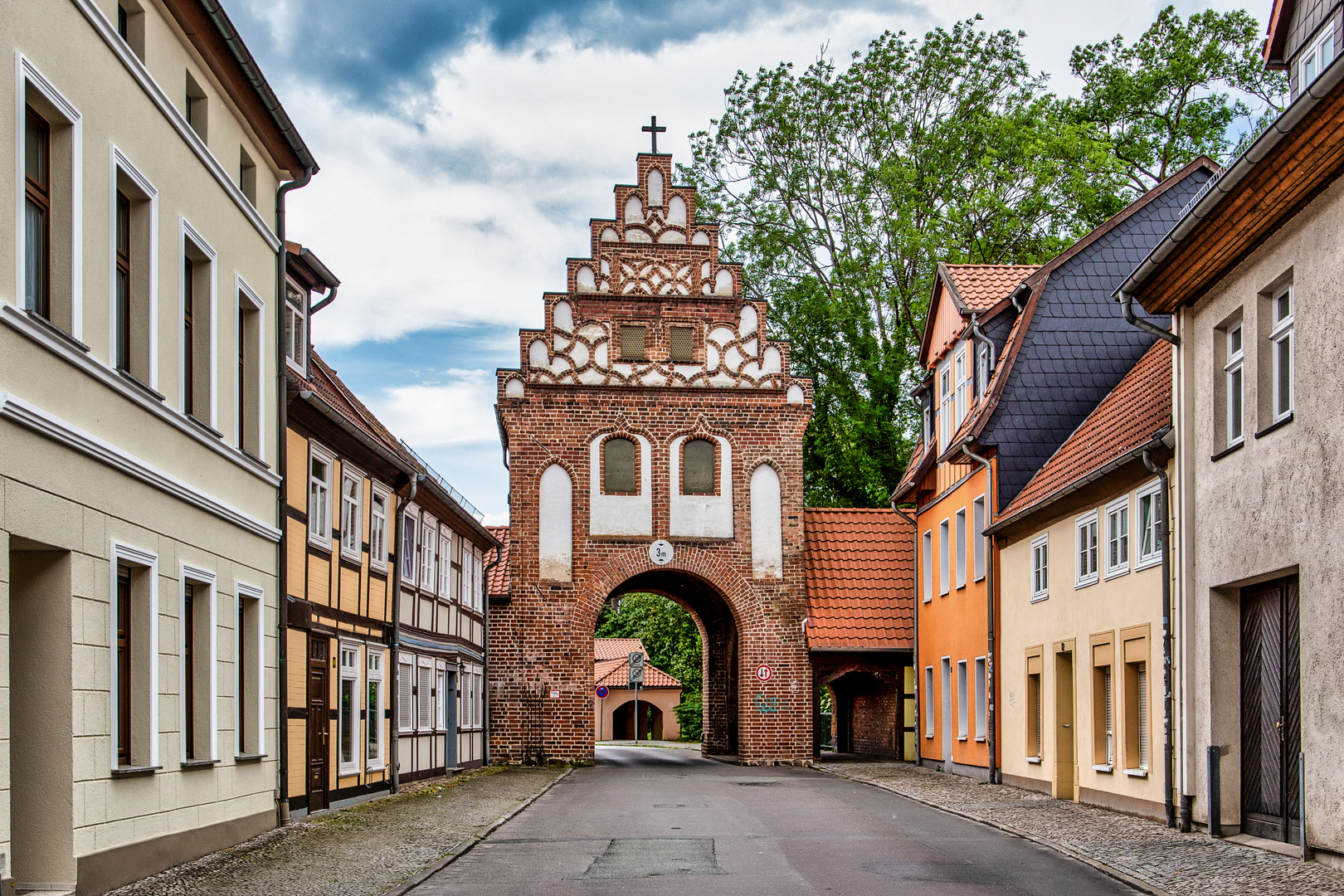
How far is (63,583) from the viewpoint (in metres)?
10.2

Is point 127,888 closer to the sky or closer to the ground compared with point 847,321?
closer to the ground

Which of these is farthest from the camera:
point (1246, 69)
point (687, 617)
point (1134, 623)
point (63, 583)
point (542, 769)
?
point (687, 617)

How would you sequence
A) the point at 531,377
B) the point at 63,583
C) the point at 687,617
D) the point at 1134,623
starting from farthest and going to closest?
the point at 687,617
the point at 531,377
the point at 1134,623
the point at 63,583

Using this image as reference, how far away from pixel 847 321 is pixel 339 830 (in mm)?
24995

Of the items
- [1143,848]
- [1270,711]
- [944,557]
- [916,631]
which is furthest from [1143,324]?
[916,631]

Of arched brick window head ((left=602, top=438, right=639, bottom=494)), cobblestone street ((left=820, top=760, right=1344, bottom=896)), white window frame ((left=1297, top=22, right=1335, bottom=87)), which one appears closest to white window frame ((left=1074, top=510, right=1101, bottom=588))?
cobblestone street ((left=820, top=760, right=1344, bottom=896))

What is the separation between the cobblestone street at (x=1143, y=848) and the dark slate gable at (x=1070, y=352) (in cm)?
526

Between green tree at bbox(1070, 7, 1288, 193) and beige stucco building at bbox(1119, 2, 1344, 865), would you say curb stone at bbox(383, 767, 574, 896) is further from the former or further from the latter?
green tree at bbox(1070, 7, 1288, 193)

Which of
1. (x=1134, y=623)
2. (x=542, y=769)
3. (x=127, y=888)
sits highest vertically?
(x=1134, y=623)

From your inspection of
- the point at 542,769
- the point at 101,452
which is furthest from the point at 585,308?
the point at 101,452

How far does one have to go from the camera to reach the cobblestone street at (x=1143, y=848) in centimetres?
1119

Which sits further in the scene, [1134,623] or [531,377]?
[531,377]

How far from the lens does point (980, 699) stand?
25984 millimetres

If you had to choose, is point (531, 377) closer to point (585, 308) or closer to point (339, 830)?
point (585, 308)
